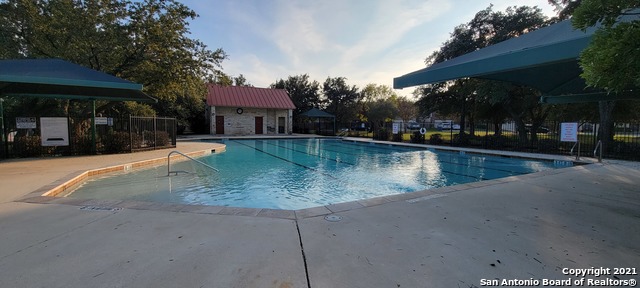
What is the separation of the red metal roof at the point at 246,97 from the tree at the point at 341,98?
26.2 ft

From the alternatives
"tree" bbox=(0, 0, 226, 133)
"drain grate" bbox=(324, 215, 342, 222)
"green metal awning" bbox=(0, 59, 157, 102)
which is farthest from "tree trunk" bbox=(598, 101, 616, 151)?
"green metal awning" bbox=(0, 59, 157, 102)

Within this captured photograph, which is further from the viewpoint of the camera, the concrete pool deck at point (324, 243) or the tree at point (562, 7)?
the tree at point (562, 7)

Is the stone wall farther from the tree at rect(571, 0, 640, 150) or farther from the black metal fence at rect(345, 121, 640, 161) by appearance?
the tree at rect(571, 0, 640, 150)

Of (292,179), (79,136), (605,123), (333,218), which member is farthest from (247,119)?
(333,218)

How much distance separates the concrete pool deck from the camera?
2250 millimetres

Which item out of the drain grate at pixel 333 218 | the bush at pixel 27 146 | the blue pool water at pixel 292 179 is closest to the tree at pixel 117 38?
the bush at pixel 27 146

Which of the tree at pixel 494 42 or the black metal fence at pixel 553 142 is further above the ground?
the tree at pixel 494 42

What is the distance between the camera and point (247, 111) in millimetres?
26109

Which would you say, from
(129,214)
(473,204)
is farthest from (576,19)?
(129,214)

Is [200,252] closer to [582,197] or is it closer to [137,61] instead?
[582,197]

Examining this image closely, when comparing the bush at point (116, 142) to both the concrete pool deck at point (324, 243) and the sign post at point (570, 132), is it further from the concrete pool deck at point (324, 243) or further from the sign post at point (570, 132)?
the sign post at point (570, 132)

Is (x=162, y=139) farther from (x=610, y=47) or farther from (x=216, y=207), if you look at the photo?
(x=610, y=47)

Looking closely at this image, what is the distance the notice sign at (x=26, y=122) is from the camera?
923cm

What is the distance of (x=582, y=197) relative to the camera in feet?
15.7
